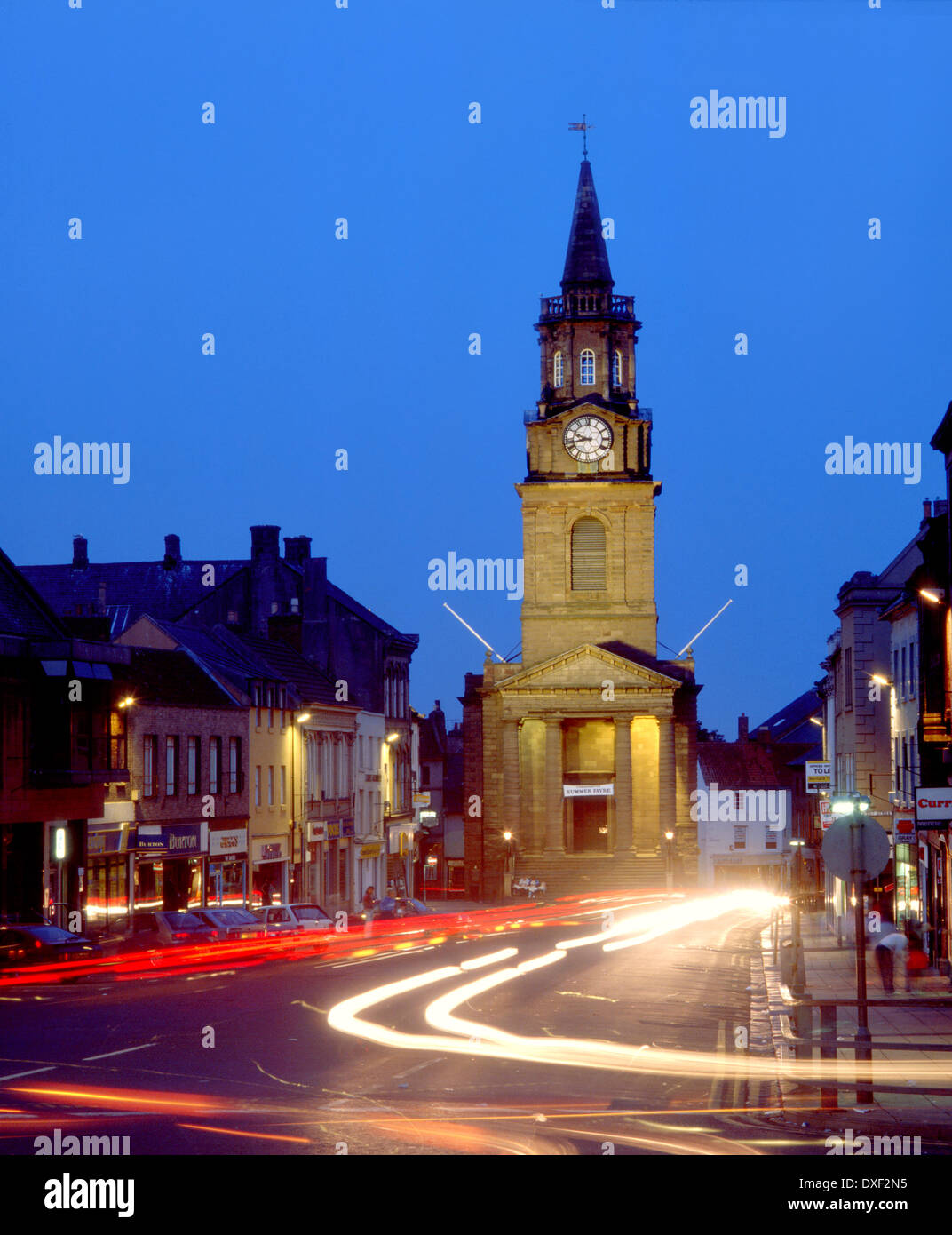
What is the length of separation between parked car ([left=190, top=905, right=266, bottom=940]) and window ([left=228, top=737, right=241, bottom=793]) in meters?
13.8

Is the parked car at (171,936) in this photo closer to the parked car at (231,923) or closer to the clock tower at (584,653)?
the parked car at (231,923)

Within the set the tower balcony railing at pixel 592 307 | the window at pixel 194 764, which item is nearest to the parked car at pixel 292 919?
the window at pixel 194 764

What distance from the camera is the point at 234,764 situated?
57750mm

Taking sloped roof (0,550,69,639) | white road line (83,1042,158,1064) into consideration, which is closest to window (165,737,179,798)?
sloped roof (0,550,69,639)

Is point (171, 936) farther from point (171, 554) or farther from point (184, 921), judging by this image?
point (171, 554)

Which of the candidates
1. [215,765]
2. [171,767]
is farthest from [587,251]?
[171,767]

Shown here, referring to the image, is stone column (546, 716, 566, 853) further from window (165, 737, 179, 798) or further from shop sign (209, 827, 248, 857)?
window (165, 737, 179, 798)

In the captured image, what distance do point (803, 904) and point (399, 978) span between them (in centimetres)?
4092

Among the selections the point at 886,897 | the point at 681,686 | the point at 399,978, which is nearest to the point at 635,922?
the point at 886,897

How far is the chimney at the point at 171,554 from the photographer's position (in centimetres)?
8075

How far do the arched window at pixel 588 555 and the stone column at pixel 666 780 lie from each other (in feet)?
32.1

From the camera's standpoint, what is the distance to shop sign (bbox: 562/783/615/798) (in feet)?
330
